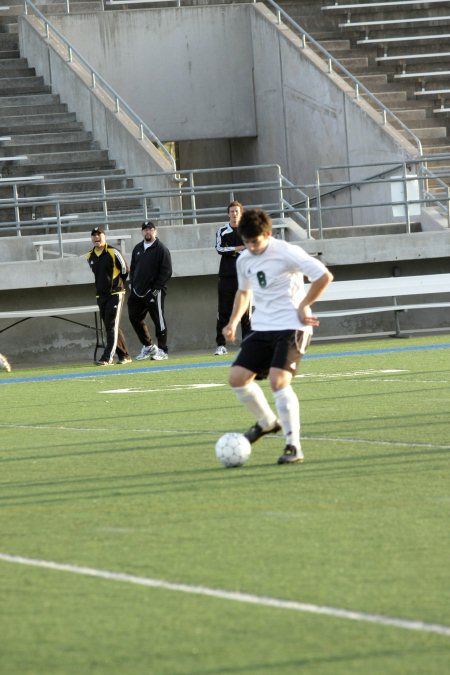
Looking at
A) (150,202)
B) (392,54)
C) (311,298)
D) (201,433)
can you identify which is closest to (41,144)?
(150,202)

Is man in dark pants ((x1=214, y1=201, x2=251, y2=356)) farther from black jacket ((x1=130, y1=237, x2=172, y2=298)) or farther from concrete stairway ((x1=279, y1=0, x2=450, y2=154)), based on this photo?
concrete stairway ((x1=279, y1=0, x2=450, y2=154))

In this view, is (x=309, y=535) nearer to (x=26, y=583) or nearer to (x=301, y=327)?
(x=26, y=583)

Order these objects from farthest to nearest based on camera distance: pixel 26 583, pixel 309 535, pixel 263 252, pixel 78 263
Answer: pixel 78 263 → pixel 263 252 → pixel 309 535 → pixel 26 583

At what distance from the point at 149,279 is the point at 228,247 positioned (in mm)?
1359

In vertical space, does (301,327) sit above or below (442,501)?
above

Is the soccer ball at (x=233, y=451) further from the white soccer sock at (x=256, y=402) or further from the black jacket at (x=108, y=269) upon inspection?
the black jacket at (x=108, y=269)

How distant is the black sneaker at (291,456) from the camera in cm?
891

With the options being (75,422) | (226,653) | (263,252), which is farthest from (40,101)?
(226,653)

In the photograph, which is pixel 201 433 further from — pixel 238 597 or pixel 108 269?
pixel 108 269

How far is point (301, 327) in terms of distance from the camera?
8.86m

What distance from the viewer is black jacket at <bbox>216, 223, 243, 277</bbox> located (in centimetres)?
1897

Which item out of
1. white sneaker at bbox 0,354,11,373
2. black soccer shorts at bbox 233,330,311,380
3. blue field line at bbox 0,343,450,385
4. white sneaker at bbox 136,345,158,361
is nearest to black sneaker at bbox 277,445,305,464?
black soccer shorts at bbox 233,330,311,380

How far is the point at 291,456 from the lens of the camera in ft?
29.3

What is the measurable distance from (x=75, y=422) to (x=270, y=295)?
3.91 metres
